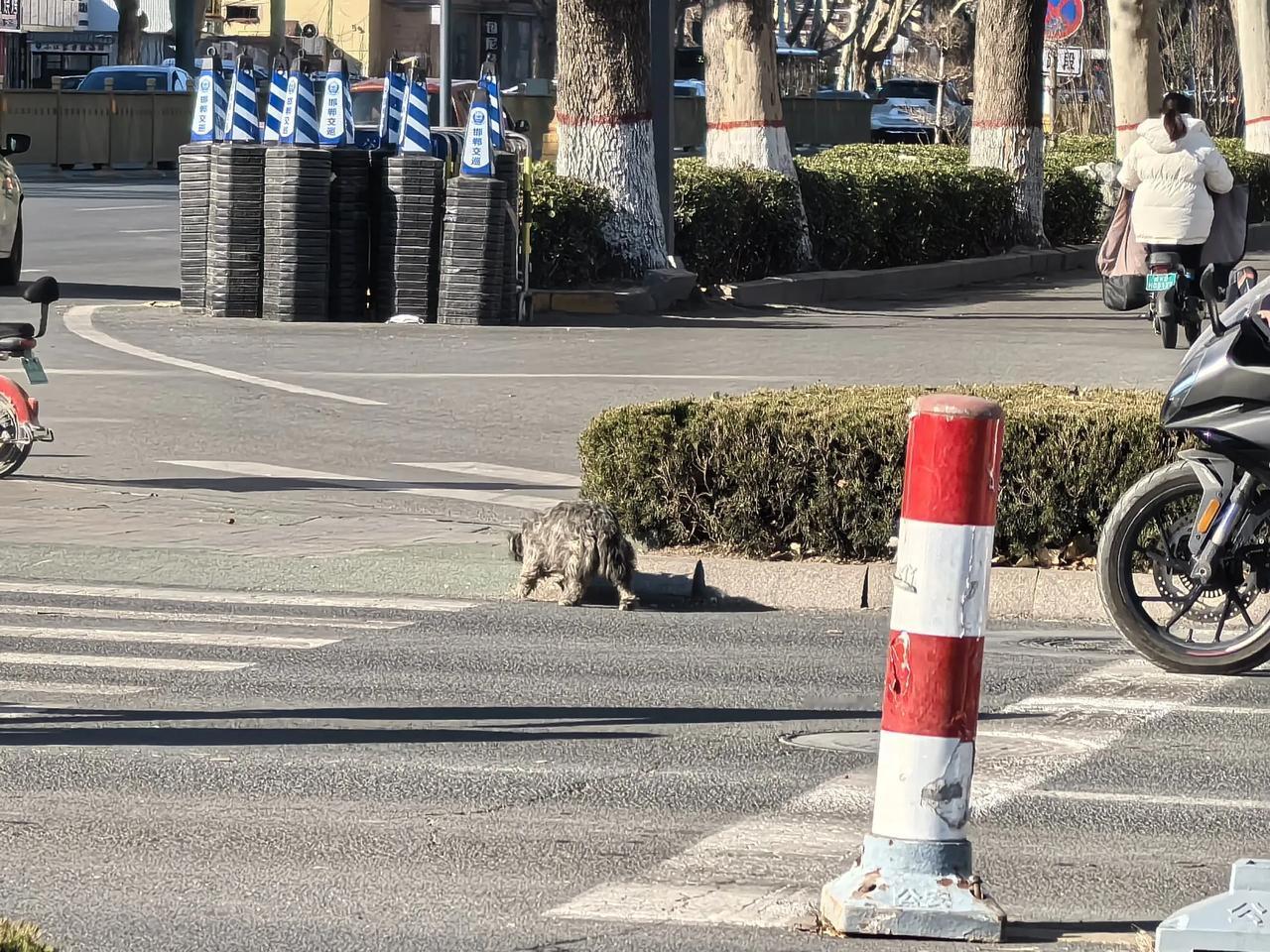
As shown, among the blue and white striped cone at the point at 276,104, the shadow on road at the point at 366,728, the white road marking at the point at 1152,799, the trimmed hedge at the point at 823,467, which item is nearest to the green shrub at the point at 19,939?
the shadow on road at the point at 366,728

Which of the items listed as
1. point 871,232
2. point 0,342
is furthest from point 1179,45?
point 0,342

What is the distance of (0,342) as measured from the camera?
1105 cm

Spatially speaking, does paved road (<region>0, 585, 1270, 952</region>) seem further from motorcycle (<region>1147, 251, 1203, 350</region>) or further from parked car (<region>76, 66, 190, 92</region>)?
parked car (<region>76, 66, 190, 92</region>)

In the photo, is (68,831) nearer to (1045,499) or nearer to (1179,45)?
(1045,499)

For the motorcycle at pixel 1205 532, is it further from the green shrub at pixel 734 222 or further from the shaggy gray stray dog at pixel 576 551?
the green shrub at pixel 734 222

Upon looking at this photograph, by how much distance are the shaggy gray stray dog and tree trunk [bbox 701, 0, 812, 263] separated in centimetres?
1462

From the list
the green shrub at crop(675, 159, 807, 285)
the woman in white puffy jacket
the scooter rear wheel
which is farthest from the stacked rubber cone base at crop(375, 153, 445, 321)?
the scooter rear wheel

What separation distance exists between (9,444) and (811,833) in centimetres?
675

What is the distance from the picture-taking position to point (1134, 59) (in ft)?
93.7

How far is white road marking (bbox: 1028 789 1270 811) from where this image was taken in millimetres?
5812

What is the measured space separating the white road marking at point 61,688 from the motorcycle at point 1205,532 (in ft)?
10.2

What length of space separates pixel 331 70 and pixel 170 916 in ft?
47.5

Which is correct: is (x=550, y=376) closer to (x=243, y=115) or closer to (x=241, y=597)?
(x=243, y=115)

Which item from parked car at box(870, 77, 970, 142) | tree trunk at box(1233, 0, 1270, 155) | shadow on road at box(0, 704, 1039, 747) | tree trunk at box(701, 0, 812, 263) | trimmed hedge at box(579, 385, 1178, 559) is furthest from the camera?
parked car at box(870, 77, 970, 142)
